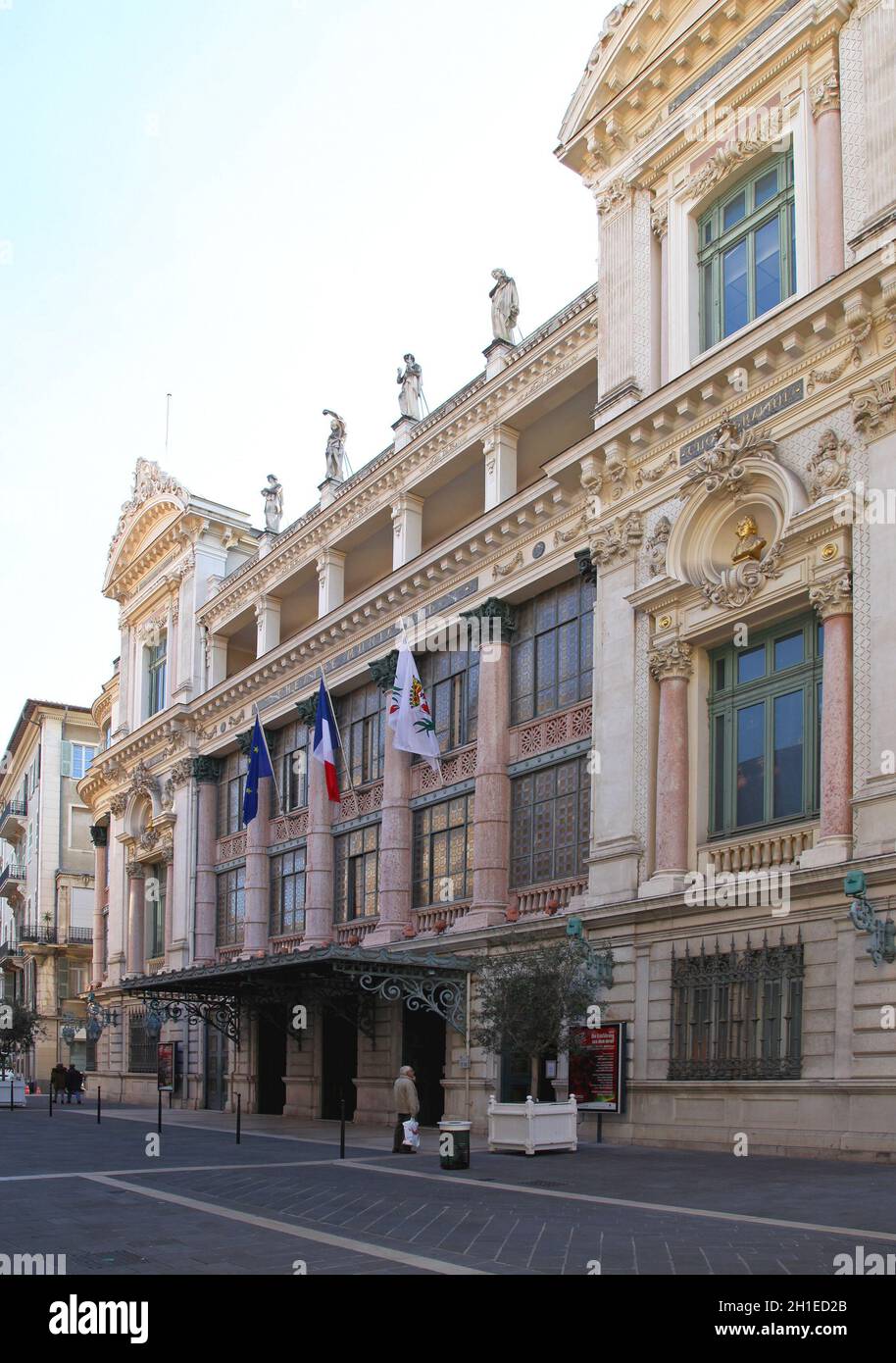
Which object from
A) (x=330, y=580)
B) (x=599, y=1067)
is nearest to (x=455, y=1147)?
(x=599, y=1067)

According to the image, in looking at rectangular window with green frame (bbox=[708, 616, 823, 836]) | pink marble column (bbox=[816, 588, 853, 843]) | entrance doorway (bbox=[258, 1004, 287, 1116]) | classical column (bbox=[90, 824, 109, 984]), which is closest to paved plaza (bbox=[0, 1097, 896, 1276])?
pink marble column (bbox=[816, 588, 853, 843])

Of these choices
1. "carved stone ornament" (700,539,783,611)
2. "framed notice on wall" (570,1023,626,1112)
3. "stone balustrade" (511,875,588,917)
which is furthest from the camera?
"stone balustrade" (511,875,588,917)

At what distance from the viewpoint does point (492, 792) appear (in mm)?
30922

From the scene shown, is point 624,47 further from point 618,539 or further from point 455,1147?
point 455,1147

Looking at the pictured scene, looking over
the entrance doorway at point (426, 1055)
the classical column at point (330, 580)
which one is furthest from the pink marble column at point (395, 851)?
the classical column at point (330, 580)

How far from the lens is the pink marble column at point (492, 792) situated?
30.4 meters

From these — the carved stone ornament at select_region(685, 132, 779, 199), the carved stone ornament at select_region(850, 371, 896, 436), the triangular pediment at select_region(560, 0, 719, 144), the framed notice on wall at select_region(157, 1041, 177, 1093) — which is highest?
the triangular pediment at select_region(560, 0, 719, 144)

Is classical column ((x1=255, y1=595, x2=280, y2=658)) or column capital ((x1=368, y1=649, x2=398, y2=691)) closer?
column capital ((x1=368, y1=649, x2=398, y2=691))

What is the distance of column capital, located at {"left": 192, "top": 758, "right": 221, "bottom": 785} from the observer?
47062 millimetres

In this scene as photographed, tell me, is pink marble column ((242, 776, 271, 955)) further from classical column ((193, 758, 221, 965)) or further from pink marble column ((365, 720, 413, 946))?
pink marble column ((365, 720, 413, 946))

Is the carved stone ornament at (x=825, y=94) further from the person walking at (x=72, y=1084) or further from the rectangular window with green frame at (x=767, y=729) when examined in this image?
the person walking at (x=72, y=1084)

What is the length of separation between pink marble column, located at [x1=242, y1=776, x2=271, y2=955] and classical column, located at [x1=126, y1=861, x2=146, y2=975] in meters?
10.9

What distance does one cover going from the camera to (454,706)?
3381 centimetres
